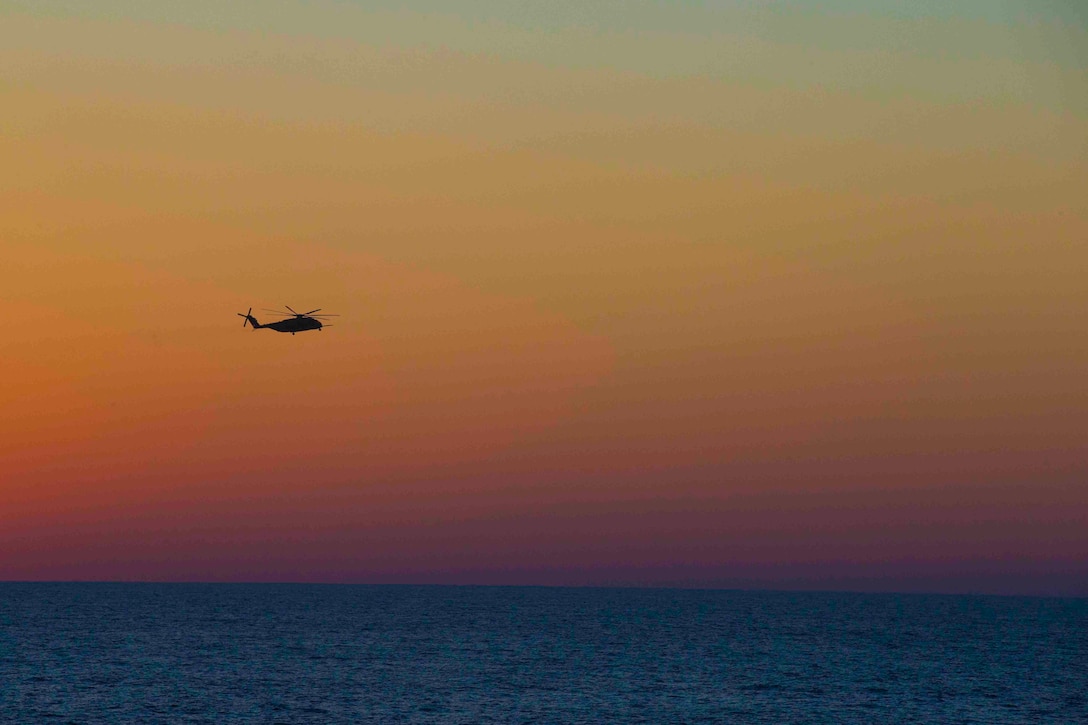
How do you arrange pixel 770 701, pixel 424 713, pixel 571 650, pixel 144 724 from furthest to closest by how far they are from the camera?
pixel 571 650 < pixel 770 701 < pixel 424 713 < pixel 144 724

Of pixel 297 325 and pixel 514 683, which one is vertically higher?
pixel 297 325

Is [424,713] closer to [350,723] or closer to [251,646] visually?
[350,723]

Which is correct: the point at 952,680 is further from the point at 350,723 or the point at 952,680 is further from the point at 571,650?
the point at 350,723

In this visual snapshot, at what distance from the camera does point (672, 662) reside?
164 m

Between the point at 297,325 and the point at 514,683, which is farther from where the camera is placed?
the point at 514,683

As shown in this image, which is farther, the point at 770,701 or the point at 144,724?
the point at 770,701

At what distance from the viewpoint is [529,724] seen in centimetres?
10369

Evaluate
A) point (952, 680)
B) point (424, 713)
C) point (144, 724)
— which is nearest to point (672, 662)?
point (952, 680)

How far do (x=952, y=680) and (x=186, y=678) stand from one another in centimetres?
9139

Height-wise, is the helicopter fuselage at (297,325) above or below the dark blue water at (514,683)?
above

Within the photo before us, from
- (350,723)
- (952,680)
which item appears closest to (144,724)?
(350,723)

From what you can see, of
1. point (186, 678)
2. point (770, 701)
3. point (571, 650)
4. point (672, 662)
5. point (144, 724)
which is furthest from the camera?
point (571, 650)

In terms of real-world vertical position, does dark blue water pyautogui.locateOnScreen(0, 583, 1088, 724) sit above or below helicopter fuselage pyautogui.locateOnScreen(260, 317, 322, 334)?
below

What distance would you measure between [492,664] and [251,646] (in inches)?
1851
